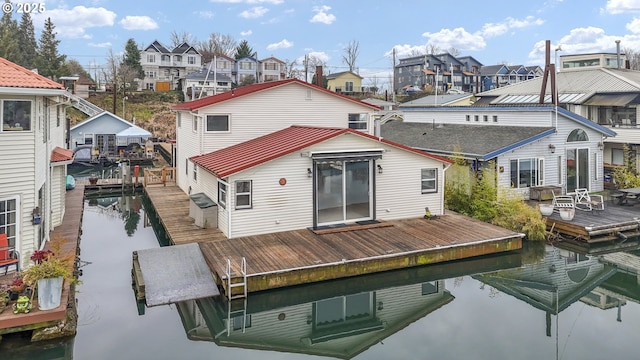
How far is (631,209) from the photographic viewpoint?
18094mm

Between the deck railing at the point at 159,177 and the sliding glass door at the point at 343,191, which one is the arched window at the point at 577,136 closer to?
the sliding glass door at the point at 343,191

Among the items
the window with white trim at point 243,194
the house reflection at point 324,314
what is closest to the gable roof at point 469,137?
the house reflection at point 324,314

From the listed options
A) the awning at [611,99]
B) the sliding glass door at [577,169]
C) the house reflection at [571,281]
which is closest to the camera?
the house reflection at [571,281]

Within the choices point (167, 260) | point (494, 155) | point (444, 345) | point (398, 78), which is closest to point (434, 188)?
point (494, 155)

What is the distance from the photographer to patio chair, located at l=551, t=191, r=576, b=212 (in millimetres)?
16203

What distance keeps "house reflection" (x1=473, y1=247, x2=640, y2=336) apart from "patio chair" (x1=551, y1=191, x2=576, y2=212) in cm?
189

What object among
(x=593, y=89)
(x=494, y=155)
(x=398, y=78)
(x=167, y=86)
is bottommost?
(x=494, y=155)

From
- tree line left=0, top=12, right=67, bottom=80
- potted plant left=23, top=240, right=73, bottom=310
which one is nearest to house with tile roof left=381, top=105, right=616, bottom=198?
potted plant left=23, top=240, right=73, bottom=310

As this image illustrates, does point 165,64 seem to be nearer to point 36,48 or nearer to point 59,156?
point 36,48

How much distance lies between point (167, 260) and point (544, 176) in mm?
14446

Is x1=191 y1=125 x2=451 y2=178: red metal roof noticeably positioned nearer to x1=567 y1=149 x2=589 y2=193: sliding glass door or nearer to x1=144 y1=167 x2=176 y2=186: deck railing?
x1=567 y1=149 x2=589 y2=193: sliding glass door

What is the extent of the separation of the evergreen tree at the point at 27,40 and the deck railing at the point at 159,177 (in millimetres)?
46295

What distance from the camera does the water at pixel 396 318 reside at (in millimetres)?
8945

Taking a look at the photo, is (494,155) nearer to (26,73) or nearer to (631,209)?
(631,209)
